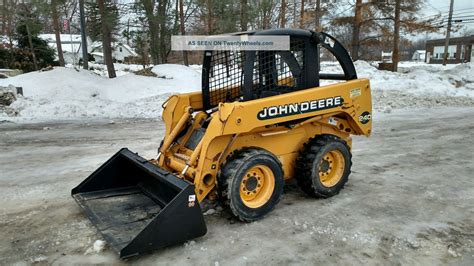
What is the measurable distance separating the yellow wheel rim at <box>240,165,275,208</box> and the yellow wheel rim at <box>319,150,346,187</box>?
891 millimetres

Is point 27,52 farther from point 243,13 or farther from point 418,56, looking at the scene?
point 418,56

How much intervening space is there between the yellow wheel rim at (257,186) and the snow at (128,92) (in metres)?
7.81

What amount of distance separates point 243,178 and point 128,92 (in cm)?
1146

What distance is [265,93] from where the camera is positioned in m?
4.74

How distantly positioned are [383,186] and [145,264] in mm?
3470

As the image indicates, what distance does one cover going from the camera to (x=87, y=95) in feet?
45.8

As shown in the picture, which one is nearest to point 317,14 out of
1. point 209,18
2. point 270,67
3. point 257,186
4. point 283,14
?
point 283,14

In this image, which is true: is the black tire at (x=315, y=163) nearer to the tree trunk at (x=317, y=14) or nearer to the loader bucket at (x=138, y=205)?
the loader bucket at (x=138, y=205)

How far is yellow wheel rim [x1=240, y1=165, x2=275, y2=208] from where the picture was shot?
14.0ft

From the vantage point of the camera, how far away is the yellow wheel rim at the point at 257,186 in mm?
4277

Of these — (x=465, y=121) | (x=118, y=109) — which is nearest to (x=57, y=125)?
(x=118, y=109)

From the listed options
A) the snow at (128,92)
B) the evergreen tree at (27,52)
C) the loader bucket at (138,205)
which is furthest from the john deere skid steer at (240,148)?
the evergreen tree at (27,52)

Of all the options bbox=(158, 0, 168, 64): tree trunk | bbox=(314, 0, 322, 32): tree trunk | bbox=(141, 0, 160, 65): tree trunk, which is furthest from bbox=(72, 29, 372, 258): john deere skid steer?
bbox=(314, 0, 322, 32): tree trunk

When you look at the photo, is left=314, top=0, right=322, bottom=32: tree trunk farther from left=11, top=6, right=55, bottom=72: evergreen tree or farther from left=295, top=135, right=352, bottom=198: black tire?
left=11, top=6, right=55, bottom=72: evergreen tree
